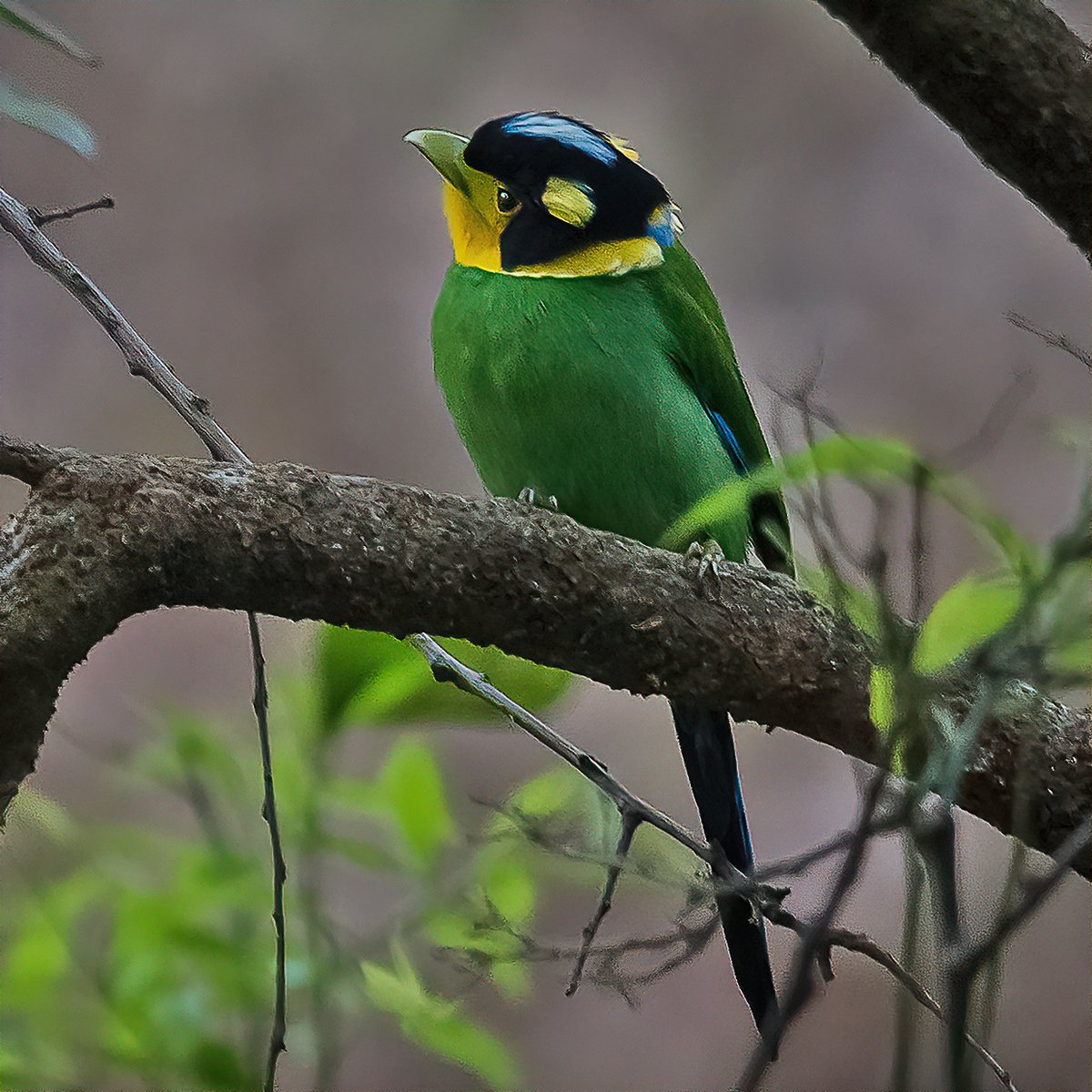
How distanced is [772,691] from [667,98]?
2055mm

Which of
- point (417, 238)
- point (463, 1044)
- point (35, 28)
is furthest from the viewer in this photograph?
point (417, 238)

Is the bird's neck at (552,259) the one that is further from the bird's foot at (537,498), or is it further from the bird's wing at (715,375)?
the bird's foot at (537,498)

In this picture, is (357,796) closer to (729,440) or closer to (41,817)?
(41,817)

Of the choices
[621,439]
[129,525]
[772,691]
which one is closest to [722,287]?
[621,439]

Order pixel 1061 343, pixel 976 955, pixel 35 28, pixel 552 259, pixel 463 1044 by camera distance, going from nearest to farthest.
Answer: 1. pixel 976 955
2. pixel 1061 343
3. pixel 35 28
4. pixel 463 1044
5. pixel 552 259

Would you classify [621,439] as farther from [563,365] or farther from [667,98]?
[667,98]

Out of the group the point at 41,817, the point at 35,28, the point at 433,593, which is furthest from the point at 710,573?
the point at 41,817

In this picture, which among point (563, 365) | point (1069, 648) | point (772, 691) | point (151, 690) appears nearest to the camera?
point (1069, 648)

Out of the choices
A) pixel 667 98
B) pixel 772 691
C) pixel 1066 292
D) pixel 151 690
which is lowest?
pixel 151 690

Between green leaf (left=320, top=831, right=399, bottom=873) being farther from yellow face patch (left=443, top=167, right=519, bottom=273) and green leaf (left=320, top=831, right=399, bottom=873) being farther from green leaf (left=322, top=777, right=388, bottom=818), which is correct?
yellow face patch (left=443, top=167, right=519, bottom=273)

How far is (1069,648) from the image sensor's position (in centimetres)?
46

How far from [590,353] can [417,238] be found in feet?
5.45

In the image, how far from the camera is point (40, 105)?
30.3 inches

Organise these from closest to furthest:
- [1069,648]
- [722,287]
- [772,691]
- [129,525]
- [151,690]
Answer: [1069,648]
[129,525]
[772,691]
[151,690]
[722,287]
